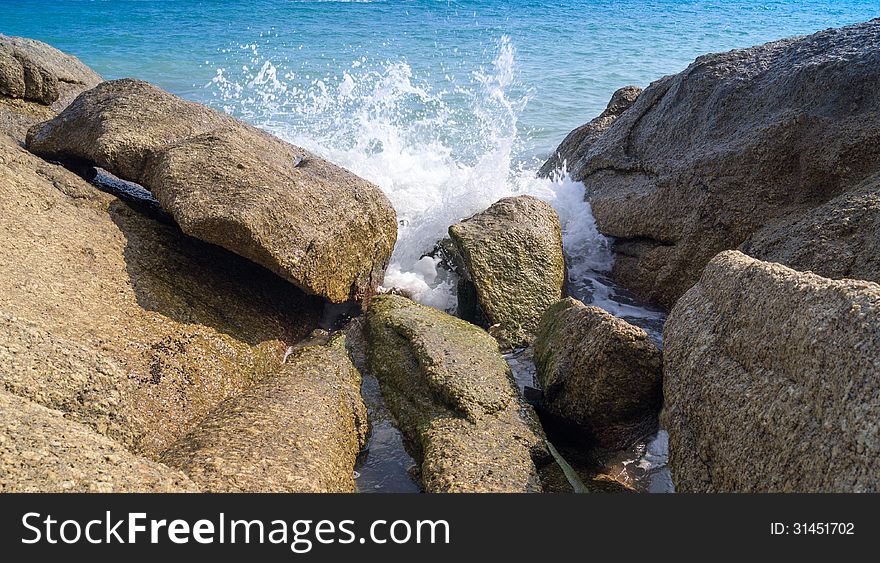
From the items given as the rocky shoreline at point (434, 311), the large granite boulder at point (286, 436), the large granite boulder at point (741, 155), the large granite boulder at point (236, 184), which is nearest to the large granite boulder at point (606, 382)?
the rocky shoreline at point (434, 311)

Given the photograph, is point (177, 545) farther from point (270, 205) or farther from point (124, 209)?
point (124, 209)

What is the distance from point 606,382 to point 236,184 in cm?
265

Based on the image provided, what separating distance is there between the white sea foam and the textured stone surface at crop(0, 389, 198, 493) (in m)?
3.60

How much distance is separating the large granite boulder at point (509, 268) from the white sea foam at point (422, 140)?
0.57 metres

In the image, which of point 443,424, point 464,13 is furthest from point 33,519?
point 464,13

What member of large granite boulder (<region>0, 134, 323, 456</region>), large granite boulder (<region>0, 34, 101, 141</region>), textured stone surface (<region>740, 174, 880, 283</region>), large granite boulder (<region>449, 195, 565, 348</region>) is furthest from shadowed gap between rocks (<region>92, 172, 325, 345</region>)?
textured stone surface (<region>740, 174, 880, 283</region>)

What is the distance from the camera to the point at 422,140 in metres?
12.4

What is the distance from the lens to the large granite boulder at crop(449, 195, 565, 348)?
547cm

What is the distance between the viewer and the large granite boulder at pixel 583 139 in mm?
8367

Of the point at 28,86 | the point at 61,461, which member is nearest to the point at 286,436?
the point at 61,461

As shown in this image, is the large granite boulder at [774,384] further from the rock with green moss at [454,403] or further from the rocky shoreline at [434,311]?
the rock with green moss at [454,403]

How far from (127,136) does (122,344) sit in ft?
6.42

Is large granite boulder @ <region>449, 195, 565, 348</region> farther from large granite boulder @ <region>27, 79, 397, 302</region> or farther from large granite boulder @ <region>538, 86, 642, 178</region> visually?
large granite boulder @ <region>538, 86, 642, 178</region>

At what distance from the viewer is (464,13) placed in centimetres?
2983
